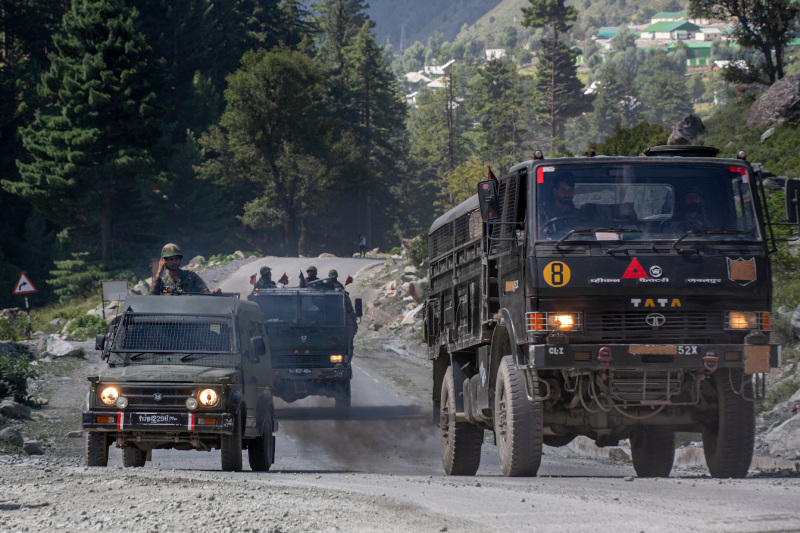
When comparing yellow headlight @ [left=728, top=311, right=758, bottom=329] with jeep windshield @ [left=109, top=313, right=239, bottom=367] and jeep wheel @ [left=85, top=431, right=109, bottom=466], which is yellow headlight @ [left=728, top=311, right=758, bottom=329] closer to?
jeep windshield @ [left=109, top=313, right=239, bottom=367]

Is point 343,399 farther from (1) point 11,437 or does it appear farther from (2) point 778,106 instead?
(2) point 778,106

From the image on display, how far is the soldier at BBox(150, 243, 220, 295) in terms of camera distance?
44.7 ft

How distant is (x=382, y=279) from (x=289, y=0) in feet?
190

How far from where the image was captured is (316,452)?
51.5 feet

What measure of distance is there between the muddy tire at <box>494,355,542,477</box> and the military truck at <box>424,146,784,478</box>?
1 centimetres

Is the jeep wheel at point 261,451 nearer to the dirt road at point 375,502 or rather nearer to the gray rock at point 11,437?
the dirt road at point 375,502

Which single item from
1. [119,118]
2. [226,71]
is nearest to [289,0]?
[226,71]

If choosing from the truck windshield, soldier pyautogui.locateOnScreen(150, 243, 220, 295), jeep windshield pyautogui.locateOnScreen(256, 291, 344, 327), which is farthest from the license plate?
jeep windshield pyautogui.locateOnScreen(256, 291, 344, 327)

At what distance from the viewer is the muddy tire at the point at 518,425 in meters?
Answer: 9.68

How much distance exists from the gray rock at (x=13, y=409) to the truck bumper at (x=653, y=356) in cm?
1179

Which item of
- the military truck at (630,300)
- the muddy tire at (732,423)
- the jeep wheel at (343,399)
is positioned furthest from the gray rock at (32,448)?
the muddy tire at (732,423)

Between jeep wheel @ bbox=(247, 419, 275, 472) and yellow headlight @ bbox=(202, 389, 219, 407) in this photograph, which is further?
jeep wheel @ bbox=(247, 419, 275, 472)

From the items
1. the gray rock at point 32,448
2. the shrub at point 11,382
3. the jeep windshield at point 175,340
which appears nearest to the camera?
the jeep windshield at point 175,340

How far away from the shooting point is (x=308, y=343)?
2020 centimetres
